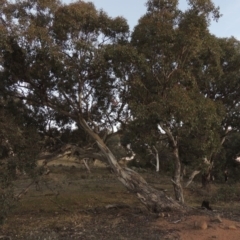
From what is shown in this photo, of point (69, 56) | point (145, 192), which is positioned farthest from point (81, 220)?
point (69, 56)

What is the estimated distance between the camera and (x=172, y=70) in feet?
42.1

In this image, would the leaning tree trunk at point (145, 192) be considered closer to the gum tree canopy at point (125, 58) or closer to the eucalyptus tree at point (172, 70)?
the gum tree canopy at point (125, 58)

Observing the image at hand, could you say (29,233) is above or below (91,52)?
below

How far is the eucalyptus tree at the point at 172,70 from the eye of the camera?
11.6 m

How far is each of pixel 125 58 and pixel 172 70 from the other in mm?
1783

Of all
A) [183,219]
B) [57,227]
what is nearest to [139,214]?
[183,219]

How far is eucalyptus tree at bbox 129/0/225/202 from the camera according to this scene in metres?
11.6

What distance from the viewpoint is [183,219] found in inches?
442

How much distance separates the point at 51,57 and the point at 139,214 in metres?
5.66

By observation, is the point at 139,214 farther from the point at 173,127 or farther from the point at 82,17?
the point at 82,17

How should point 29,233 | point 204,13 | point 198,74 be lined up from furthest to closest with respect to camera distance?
1. point 198,74
2. point 204,13
3. point 29,233

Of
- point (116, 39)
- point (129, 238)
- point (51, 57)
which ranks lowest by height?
point (129, 238)

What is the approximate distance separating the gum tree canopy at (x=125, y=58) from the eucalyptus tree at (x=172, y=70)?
0.03m

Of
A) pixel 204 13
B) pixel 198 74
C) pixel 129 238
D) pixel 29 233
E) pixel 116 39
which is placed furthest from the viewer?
pixel 198 74
